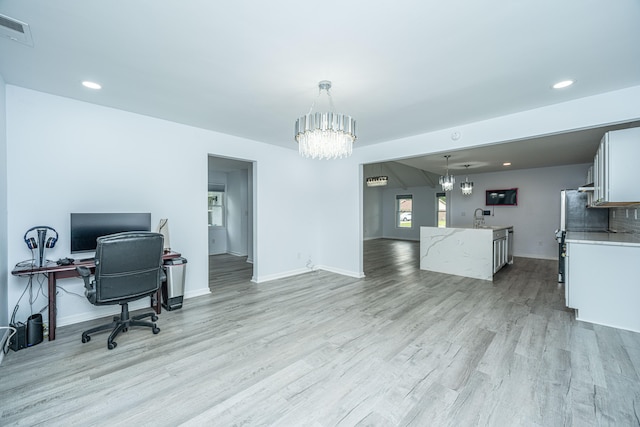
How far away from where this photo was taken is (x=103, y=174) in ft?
10.7

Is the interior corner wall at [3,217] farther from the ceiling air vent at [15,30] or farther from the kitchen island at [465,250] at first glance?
the kitchen island at [465,250]

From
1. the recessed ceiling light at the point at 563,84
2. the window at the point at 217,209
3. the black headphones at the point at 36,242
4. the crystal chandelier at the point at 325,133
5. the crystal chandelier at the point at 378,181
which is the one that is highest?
the recessed ceiling light at the point at 563,84

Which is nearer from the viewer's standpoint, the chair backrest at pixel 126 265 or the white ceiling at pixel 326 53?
the white ceiling at pixel 326 53

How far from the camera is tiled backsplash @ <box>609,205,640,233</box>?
3.65 m

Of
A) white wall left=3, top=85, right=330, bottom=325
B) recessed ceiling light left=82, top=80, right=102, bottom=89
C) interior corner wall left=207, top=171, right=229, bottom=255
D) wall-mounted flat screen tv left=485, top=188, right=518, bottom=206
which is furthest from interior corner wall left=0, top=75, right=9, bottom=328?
wall-mounted flat screen tv left=485, top=188, right=518, bottom=206

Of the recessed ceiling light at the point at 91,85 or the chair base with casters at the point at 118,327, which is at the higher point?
the recessed ceiling light at the point at 91,85

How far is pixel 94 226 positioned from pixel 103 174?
654mm

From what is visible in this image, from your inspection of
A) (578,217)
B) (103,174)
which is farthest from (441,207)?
(103,174)

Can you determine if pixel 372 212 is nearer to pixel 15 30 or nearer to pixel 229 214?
pixel 229 214

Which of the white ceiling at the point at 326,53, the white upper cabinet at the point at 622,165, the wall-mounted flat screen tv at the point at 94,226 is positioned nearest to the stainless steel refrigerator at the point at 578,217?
the white upper cabinet at the point at 622,165

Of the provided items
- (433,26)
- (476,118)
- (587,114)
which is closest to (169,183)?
(433,26)

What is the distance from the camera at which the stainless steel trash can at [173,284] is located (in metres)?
3.41

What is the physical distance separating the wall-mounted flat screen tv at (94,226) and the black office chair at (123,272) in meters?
0.52

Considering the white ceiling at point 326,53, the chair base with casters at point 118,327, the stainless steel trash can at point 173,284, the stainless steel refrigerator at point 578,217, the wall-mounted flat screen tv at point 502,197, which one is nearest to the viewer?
the white ceiling at point 326,53
